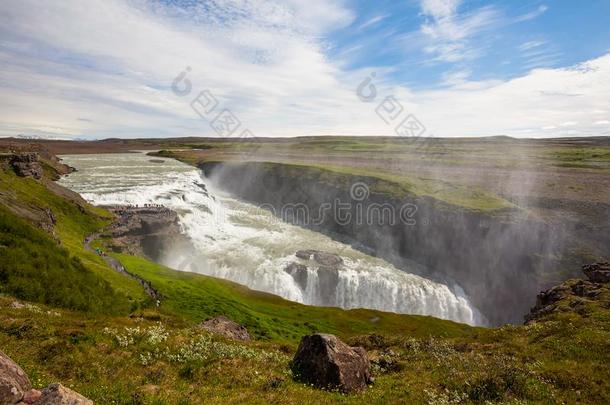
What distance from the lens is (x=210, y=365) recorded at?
17.4m

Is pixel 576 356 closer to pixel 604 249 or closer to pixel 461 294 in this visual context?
pixel 461 294

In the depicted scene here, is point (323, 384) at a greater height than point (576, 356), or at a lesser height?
lesser

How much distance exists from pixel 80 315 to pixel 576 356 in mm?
30409

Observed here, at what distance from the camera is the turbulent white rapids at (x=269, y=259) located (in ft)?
224

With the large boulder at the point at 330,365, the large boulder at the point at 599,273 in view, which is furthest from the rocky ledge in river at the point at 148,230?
the large boulder at the point at 599,273

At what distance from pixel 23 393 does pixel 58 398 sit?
1.35m

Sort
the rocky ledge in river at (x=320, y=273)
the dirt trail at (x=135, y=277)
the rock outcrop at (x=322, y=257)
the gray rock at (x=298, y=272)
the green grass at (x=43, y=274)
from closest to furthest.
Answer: the green grass at (x=43, y=274), the dirt trail at (x=135, y=277), the rocky ledge in river at (x=320, y=273), the gray rock at (x=298, y=272), the rock outcrop at (x=322, y=257)

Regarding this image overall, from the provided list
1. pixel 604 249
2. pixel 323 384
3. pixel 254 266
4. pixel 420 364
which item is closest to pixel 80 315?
pixel 323 384

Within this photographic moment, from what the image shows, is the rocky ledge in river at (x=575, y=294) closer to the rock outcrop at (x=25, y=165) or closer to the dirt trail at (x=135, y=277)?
the dirt trail at (x=135, y=277)

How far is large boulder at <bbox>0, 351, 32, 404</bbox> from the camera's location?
9094mm

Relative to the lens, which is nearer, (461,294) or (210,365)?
(210,365)

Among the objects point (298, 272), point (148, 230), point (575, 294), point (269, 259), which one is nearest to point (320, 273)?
point (298, 272)

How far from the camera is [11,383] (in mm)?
9352

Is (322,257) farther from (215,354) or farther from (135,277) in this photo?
(215,354)
